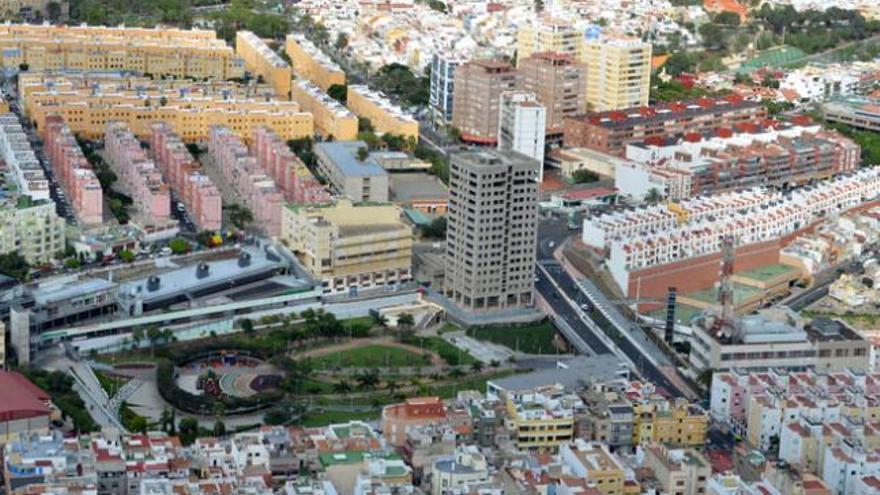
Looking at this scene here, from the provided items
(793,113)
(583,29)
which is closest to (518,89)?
(583,29)

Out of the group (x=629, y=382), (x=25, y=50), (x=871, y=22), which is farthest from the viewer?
(x=871, y=22)

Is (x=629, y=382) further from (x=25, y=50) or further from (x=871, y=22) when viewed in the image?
(x=871, y=22)

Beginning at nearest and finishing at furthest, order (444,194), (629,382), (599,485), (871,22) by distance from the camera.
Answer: (599,485) → (629,382) → (444,194) → (871,22)

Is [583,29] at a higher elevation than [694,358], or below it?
higher

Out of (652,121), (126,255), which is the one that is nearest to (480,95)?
(652,121)

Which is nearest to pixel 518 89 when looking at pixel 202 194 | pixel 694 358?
pixel 202 194

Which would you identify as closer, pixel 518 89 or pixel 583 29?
pixel 518 89

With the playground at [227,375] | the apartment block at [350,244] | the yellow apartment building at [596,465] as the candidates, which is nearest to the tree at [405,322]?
the apartment block at [350,244]

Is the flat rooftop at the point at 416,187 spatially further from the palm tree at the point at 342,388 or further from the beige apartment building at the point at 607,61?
the palm tree at the point at 342,388

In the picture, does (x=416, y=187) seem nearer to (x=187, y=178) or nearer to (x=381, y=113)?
(x=381, y=113)
